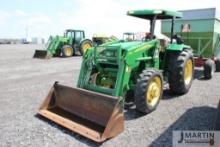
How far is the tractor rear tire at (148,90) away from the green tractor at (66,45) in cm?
1308

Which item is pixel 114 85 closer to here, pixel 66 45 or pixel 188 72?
pixel 188 72

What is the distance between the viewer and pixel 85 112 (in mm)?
4668

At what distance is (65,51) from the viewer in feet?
59.8

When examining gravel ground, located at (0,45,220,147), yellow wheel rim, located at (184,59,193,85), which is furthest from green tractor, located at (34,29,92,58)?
yellow wheel rim, located at (184,59,193,85)

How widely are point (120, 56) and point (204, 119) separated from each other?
6.70 ft

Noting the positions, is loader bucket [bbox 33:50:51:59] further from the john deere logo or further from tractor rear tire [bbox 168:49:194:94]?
tractor rear tire [bbox 168:49:194:94]

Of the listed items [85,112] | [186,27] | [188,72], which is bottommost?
[85,112]

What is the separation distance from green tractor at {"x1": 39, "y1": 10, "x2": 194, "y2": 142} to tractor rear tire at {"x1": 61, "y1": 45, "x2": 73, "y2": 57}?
12.5 m

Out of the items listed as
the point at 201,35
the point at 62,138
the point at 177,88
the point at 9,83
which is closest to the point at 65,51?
the point at 9,83

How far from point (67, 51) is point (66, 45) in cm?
49

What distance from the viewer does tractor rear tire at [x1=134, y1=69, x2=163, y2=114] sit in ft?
15.6

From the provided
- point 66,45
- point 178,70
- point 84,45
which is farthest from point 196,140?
point 84,45

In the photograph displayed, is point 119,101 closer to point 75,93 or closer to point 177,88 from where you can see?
point 75,93

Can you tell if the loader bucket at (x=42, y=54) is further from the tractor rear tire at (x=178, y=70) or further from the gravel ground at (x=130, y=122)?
the tractor rear tire at (x=178, y=70)
